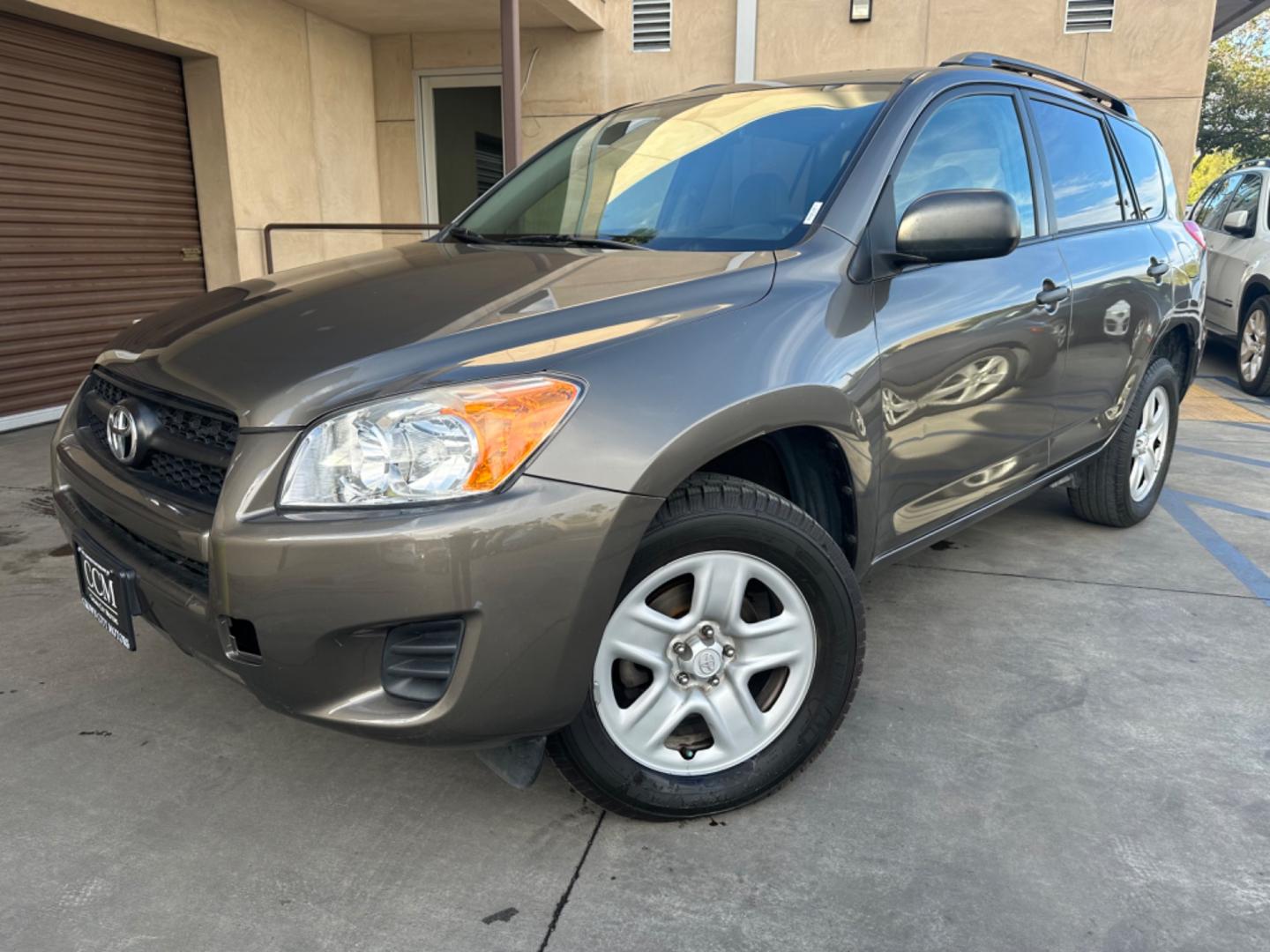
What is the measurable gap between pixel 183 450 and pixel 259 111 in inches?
262

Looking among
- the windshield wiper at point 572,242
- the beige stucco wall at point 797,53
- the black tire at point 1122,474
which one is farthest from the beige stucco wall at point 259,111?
the black tire at point 1122,474

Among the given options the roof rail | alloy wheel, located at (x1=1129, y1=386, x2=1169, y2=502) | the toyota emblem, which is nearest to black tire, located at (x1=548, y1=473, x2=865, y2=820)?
the toyota emblem

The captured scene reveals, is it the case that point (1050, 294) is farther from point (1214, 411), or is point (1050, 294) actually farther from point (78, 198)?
point (78, 198)

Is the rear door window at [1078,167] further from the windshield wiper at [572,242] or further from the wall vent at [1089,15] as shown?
the wall vent at [1089,15]

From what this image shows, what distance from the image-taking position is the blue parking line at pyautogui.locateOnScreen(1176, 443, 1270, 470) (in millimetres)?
5668

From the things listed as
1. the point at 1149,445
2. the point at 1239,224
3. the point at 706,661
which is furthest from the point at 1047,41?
the point at 706,661

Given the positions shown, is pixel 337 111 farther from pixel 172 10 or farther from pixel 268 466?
pixel 268 466

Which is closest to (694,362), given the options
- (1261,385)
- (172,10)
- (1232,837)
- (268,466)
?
(268,466)

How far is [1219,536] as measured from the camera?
418 centimetres

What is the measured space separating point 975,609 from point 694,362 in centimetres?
192

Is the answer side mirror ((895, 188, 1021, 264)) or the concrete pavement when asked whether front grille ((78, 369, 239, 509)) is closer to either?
the concrete pavement

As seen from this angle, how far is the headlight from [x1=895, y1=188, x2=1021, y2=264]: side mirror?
3.74 feet

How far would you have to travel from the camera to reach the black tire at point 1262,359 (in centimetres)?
781

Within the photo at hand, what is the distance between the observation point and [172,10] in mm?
6504
